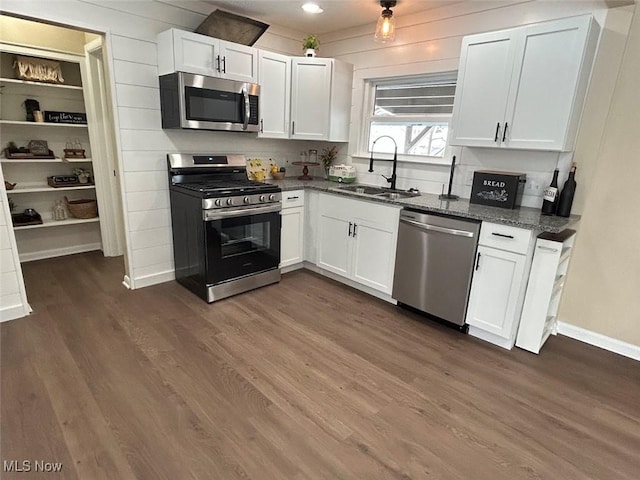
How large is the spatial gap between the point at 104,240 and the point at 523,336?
428 centimetres

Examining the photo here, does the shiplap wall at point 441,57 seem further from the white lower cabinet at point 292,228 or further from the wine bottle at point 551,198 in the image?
the white lower cabinet at point 292,228

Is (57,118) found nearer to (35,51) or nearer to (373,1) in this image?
(35,51)

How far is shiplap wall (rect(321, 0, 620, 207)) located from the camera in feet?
9.07

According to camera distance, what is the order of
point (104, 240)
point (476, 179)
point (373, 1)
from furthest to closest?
point (104, 240)
point (373, 1)
point (476, 179)

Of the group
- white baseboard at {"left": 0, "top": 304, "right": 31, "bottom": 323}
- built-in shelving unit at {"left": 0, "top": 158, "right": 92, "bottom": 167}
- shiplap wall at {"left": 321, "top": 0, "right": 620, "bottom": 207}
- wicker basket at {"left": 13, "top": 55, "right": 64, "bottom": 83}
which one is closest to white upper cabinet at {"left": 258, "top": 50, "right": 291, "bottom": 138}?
shiplap wall at {"left": 321, "top": 0, "right": 620, "bottom": 207}

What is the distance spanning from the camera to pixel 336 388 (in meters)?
2.15

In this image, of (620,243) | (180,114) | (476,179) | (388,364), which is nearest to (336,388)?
(388,364)

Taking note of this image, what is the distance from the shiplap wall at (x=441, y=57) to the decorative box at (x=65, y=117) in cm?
283

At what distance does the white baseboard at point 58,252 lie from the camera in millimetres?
3929

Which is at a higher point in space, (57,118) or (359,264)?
(57,118)

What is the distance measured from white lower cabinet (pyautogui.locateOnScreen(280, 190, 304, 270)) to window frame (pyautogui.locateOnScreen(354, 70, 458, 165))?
984 mm

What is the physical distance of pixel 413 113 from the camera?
12.1ft
